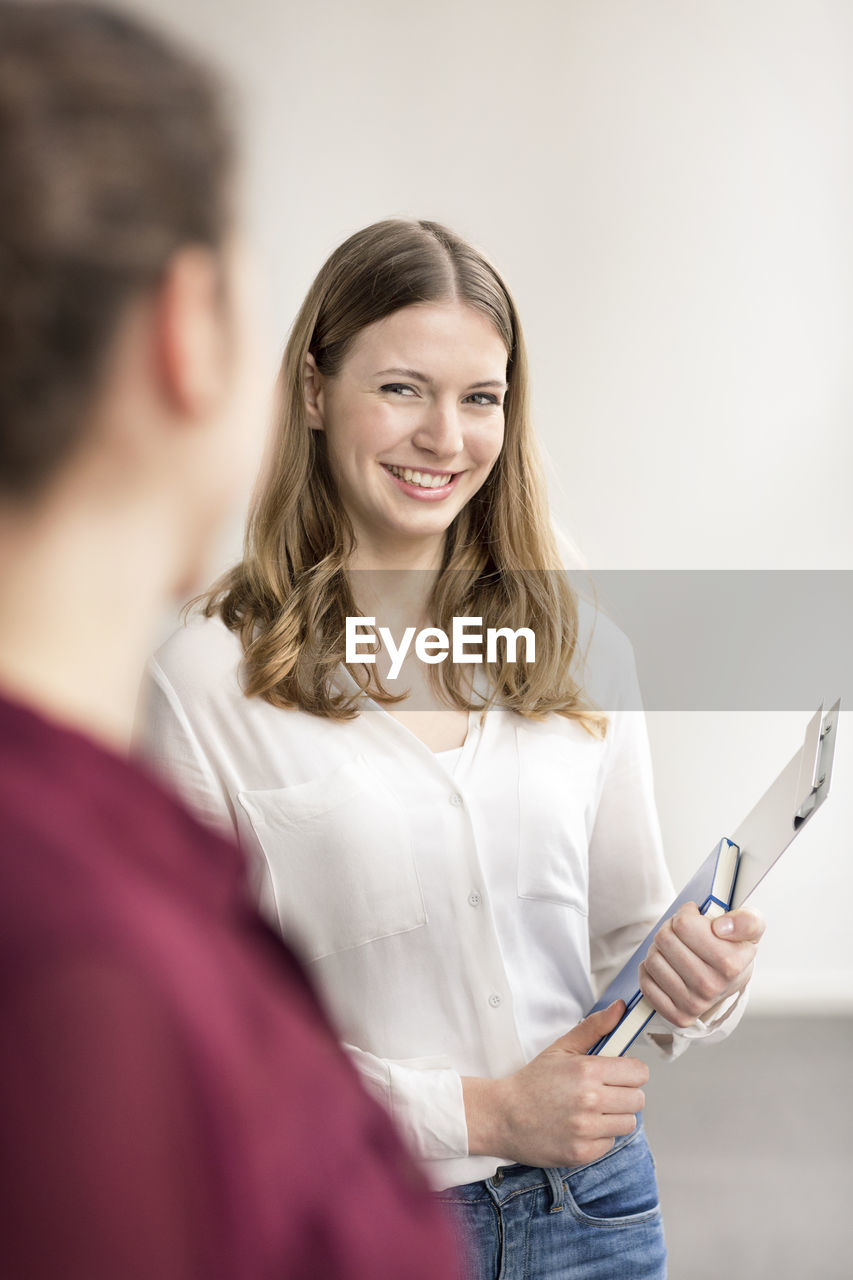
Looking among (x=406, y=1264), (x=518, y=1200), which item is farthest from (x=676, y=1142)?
(x=406, y=1264)

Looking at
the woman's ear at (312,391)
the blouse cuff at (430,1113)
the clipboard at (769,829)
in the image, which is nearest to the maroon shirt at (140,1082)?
the clipboard at (769,829)

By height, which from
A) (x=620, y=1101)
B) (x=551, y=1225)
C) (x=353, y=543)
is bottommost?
(x=551, y=1225)

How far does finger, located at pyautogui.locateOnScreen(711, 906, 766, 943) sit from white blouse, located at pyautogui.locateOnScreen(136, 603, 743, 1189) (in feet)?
0.45

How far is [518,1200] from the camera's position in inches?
40.4

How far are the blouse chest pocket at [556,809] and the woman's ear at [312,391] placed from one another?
0.39m

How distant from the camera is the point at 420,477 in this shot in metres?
1.17

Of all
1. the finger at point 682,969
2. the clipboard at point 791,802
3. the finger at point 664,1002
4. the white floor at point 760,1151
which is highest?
the clipboard at point 791,802

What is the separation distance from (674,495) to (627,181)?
2.58 ft

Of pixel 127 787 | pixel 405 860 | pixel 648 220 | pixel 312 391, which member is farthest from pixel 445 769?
pixel 648 220

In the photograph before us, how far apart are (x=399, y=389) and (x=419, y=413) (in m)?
0.03

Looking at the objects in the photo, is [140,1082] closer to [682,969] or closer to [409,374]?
[682,969]

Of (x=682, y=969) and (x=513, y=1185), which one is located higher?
(x=682, y=969)

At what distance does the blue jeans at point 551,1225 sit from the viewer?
101cm

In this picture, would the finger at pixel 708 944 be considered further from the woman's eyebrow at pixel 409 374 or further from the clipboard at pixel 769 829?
the woman's eyebrow at pixel 409 374
